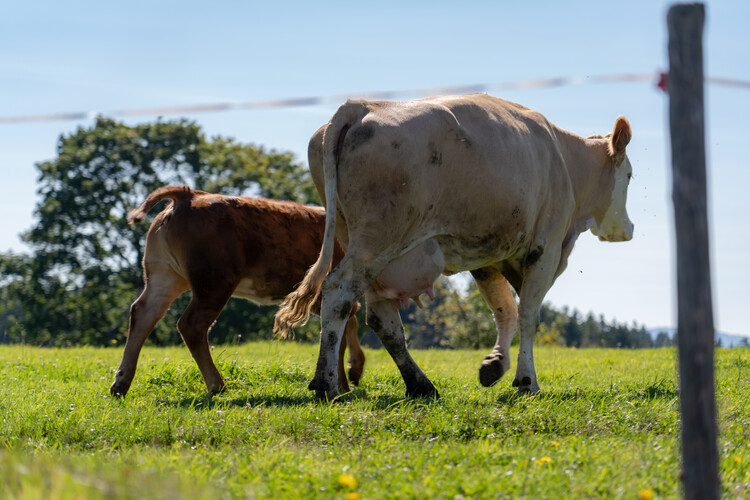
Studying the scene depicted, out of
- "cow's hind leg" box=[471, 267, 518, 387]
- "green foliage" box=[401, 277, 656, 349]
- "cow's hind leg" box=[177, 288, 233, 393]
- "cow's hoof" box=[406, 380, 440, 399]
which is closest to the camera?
"cow's hoof" box=[406, 380, 440, 399]

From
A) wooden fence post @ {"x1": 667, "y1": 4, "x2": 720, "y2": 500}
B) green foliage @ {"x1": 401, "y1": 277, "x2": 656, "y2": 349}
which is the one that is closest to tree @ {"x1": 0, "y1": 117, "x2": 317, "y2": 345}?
green foliage @ {"x1": 401, "y1": 277, "x2": 656, "y2": 349}

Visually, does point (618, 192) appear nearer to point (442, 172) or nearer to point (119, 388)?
point (442, 172)

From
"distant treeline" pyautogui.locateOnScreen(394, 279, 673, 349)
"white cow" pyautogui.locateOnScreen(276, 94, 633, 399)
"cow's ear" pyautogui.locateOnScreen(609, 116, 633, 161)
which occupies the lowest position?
"distant treeline" pyautogui.locateOnScreen(394, 279, 673, 349)

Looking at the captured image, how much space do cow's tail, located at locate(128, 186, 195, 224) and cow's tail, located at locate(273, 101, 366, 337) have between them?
205 centimetres

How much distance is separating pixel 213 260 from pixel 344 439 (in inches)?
125

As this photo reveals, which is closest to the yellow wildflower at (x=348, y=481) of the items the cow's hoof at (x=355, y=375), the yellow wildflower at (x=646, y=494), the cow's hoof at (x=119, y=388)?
the yellow wildflower at (x=646, y=494)

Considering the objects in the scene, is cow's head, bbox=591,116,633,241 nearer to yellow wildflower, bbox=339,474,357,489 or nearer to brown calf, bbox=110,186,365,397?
brown calf, bbox=110,186,365,397

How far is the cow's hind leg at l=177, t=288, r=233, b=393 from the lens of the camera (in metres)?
7.87

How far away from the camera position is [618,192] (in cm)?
970

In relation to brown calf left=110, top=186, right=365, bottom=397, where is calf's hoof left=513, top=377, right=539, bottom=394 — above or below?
below

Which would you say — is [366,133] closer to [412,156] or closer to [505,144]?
[412,156]

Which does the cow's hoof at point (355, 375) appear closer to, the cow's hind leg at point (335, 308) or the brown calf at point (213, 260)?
the brown calf at point (213, 260)

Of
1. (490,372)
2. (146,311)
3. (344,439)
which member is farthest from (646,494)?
(146,311)

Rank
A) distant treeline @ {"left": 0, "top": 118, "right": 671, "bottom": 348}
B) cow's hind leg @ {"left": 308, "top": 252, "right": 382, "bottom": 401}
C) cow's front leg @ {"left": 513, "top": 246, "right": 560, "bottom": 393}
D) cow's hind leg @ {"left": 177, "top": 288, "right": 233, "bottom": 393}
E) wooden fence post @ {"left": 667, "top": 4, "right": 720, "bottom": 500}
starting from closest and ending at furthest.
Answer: wooden fence post @ {"left": 667, "top": 4, "right": 720, "bottom": 500} → cow's hind leg @ {"left": 308, "top": 252, "right": 382, "bottom": 401} → cow's hind leg @ {"left": 177, "top": 288, "right": 233, "bottom": 393} → cow's front leg @ {"left": 513, "top": 246, "right": 560, "bottom": 393} → distant treeline @ {"left": 0, "top": 118, "right": 671, "bottom": 348}
